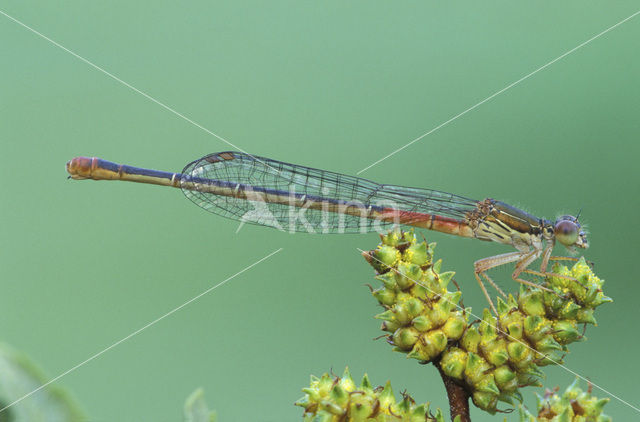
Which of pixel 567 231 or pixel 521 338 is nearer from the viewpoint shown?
pixel 521 338

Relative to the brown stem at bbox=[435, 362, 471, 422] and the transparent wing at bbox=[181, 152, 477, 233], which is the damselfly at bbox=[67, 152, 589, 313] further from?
A: the brown stem at bbox=[435, 362, 471, 422]

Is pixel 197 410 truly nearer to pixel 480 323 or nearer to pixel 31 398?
pixel 31 398

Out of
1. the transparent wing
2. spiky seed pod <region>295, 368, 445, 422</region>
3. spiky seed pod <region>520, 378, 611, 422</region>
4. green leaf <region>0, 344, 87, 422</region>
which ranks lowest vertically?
green leaf <region>0, 344, 87, 422</region>

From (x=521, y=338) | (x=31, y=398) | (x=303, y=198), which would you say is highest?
(x=303, y=198)

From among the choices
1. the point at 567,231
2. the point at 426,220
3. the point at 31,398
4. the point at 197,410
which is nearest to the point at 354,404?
the point at 197,410

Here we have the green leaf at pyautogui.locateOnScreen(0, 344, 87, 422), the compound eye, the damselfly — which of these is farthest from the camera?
the damselfly

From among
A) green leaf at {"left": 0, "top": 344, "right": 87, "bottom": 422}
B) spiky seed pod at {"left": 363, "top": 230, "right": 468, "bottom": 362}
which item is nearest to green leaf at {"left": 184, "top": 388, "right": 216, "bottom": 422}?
green leaf at {"left": 0, "top": 344, "right": 87, "bottom": 422}

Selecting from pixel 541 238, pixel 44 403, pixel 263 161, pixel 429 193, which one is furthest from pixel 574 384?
pixel 263 161
